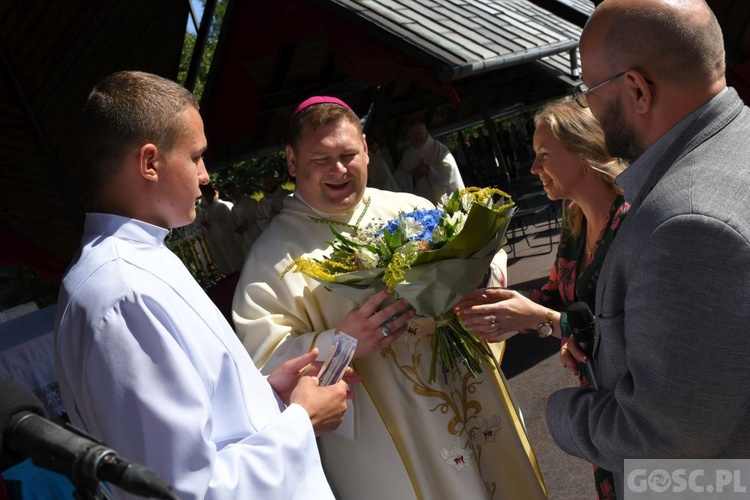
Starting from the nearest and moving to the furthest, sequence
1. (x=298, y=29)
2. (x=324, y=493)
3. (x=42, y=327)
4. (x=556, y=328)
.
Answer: (x=324, y=493)
(x=556, y=328)
(x=42, y=327)
(x=298, y=29)

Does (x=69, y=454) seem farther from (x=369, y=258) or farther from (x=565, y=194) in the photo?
(x=565, y=194)

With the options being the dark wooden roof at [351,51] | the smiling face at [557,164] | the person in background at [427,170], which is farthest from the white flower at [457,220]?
the person in background at [427,170]

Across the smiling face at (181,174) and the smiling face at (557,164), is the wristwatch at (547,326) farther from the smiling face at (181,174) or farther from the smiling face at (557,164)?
the smiling face at (181,174)

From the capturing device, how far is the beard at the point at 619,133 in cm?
150

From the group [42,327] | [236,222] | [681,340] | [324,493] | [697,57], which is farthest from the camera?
[236,222]

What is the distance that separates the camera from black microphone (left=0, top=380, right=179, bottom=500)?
0.83m

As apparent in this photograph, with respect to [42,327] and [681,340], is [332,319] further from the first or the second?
[42,327]

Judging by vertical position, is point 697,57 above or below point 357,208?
above

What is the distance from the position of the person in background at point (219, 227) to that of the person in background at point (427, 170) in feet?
8.39

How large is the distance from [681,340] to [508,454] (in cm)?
141

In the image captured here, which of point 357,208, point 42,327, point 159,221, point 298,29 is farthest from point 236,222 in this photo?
point 159,221

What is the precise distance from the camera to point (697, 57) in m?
1.40

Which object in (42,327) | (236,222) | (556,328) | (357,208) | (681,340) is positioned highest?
(681,340)

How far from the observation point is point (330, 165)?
8.32 feet
